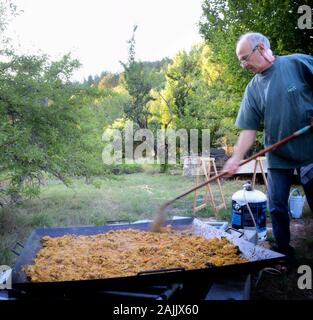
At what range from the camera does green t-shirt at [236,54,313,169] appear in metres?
2.45

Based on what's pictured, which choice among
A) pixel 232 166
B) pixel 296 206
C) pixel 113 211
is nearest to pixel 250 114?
pixel 232 166

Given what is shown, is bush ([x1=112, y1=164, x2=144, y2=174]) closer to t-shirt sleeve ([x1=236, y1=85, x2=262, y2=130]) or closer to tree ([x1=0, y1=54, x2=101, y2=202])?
tree ([x1=0, y1=54, x2=101, y2=202])

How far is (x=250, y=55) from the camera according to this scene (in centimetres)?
247

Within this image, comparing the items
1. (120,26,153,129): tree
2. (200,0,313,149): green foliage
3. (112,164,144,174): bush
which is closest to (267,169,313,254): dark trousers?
(200,0,313,149): green foliage

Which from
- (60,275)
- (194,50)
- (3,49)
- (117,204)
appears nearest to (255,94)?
(60,275)

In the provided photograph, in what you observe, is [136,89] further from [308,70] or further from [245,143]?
[308,70]

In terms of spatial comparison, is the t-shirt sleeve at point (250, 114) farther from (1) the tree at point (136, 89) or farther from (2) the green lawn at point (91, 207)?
(1) the tree at point (136, 89)

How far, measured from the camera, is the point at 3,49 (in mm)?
3635

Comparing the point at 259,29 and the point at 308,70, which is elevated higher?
the point at 259,29

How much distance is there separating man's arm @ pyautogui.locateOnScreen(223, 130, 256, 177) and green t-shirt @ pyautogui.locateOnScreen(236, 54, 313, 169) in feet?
0.42

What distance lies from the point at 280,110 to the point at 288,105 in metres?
0.06

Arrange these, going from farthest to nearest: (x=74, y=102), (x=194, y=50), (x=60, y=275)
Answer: (x=194, y=50) → (x=74, y=102) → (x=60, y=275)

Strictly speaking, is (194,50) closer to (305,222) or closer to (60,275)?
(305,222)
